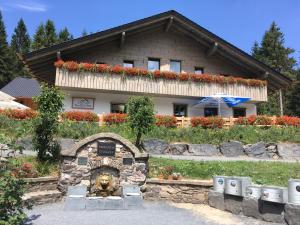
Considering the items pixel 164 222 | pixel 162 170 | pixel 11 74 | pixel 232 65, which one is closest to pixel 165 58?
pixel 232 65

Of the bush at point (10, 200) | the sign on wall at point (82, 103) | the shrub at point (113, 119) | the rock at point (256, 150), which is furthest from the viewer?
the sign on wall at point (82, 103)

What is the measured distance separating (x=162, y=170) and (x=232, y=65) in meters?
15.8

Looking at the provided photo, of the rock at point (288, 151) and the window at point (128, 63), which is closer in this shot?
the rock at point (288, 151)

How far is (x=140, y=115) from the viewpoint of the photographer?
1458 centimetres

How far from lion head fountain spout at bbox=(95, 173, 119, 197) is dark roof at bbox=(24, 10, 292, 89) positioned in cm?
1226

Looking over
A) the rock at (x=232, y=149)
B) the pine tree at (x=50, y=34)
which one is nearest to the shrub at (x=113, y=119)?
the rock at (x=232, y=149)

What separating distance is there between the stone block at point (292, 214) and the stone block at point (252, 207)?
836 millimetres

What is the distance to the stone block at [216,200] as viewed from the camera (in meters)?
10.3

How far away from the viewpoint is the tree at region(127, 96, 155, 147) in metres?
14.7

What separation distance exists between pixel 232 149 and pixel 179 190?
6.94 m

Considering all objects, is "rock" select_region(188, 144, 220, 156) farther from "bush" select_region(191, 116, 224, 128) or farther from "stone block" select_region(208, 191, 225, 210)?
"stone block" select_region(208, 191, 225, 210)

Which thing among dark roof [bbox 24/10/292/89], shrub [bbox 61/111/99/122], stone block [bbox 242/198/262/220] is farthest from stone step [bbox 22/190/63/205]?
dark roof [bbox 24/10/292/89]

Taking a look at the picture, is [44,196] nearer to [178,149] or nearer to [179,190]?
[179,190]

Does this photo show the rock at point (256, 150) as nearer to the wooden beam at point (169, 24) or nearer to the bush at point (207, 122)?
the bush at point (207, 122)
